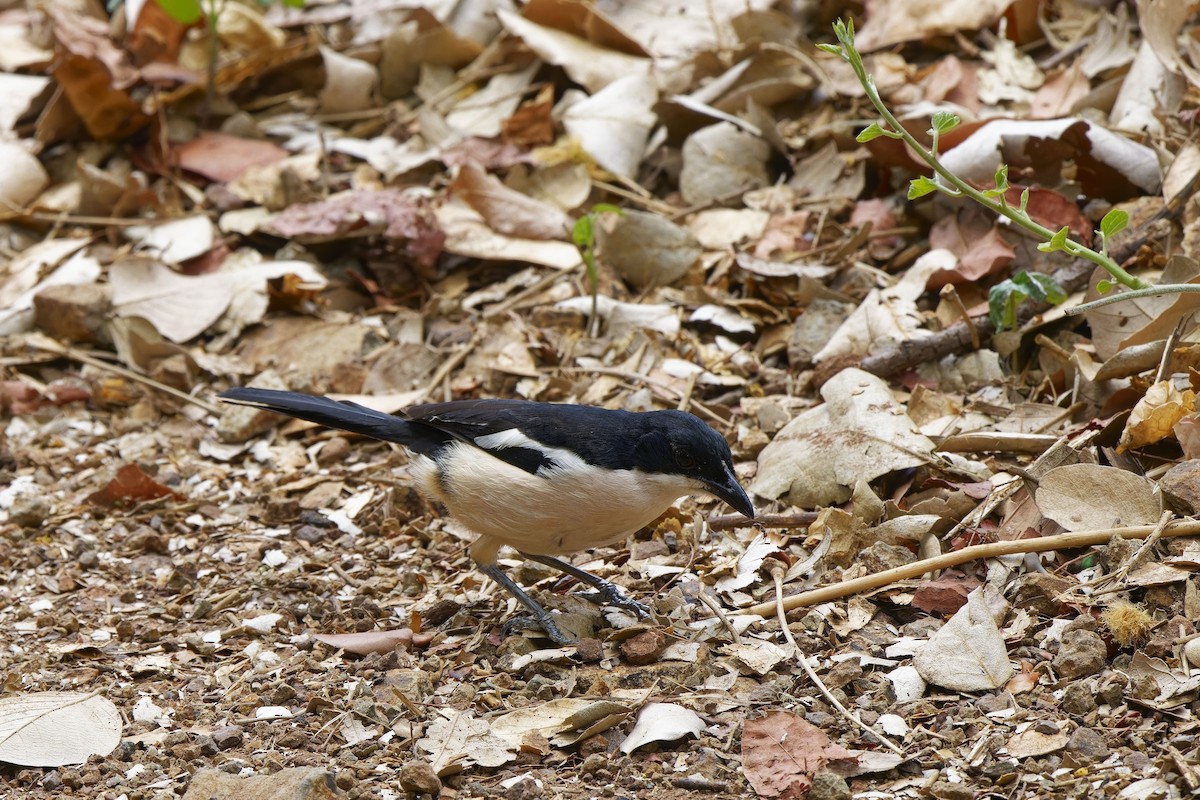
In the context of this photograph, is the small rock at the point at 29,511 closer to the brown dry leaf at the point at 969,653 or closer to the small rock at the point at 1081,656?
the brown dry leaf at the point at 969,653

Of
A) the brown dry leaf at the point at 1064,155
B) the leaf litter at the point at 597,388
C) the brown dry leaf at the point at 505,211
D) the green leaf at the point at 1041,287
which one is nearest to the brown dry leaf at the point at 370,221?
the leaf litter at the point at 597,388

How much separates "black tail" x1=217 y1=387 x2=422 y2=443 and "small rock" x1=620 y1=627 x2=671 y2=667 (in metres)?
1.13

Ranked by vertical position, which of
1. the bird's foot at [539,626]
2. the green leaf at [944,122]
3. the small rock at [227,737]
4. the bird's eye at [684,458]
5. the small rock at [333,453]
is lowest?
the small rock at [333,453]

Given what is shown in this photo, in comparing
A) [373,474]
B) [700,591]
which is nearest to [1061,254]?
[700,591]

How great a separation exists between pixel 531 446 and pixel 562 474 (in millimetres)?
182

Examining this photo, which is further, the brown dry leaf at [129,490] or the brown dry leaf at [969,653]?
the brown dry leaf at [129,490]

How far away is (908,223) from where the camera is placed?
18.8 ft

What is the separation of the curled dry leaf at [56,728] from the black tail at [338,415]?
1236 millimetres

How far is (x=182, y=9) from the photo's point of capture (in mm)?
6879

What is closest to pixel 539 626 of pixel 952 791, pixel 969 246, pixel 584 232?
pixel 952 791

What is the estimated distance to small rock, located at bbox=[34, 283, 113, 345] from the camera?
621 centimetres

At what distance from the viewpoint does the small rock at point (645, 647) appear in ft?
13.1

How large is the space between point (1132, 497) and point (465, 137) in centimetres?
409

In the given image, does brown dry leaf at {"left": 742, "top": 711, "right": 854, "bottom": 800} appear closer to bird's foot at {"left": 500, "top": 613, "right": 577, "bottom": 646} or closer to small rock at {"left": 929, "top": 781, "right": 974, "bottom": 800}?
small rock at {"left": 929, "top": 781, "right": 974, "bottom": 800}
